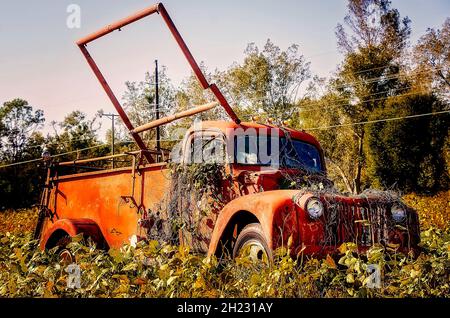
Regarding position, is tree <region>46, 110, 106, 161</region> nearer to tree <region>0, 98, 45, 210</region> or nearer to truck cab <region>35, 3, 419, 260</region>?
tree <region>0, 98, 45, 210</region>

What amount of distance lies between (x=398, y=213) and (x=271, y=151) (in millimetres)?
1764

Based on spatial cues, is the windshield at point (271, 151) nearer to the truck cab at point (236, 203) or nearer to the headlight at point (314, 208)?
the truck cab at point (236, 203)

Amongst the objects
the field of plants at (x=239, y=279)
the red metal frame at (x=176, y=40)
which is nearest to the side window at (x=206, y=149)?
the red metal frame at (x=176, y=40)

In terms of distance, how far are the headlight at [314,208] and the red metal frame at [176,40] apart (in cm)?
190

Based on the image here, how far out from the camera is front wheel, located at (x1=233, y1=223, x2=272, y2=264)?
4.29m

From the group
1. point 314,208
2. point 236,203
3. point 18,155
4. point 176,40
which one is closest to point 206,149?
point 236,203

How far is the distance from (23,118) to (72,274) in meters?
44.5

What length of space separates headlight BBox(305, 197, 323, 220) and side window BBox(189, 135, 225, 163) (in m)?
1.58

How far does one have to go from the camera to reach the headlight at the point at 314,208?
427 cm

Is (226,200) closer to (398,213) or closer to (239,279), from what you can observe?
(239,279)

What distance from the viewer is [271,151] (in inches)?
227

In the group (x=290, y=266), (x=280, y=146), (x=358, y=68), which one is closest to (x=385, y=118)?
(x=358, y=68)

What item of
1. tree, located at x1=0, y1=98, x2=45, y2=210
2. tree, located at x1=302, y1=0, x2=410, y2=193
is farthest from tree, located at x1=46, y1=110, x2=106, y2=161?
tree, located at x1=302, y1=0, x2=410, y2=193

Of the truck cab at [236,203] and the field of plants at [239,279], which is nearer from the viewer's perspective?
the field of plants at [239,279]
